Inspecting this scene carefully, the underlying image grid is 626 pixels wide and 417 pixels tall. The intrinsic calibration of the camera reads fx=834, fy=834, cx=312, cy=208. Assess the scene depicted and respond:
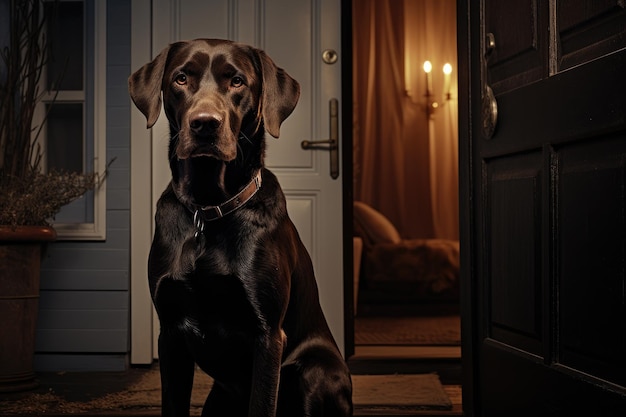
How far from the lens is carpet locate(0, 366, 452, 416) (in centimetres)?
324

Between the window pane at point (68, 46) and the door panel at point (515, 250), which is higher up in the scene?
the window pane at point (68, 46)

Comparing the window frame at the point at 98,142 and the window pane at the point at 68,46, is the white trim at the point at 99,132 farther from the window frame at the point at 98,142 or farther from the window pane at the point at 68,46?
the window pane at the point at 68,46

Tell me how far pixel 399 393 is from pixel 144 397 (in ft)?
3.45

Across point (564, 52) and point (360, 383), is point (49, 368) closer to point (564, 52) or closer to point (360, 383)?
point (360, 383)

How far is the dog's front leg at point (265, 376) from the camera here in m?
1.96

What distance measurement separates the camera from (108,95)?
4.17 meters

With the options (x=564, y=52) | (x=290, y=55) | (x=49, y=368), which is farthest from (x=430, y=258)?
(x=564, y=52)

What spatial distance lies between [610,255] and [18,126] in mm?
2940

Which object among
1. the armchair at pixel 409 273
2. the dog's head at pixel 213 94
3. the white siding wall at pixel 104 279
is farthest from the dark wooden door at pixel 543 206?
the armchair at pixel 409 273

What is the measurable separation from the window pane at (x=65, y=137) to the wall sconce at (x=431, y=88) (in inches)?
172

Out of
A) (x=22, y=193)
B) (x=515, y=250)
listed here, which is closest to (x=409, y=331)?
(x=22, y=193)

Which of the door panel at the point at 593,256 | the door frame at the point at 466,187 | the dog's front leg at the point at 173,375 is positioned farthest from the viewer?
the door frame at the point at 466,187

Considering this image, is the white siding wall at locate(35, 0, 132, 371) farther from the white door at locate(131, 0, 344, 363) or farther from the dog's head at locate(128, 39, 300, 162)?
the dog's head at locate(128, 39, 300, 162)

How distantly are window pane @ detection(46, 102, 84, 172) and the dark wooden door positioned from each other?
2379 millimetres
